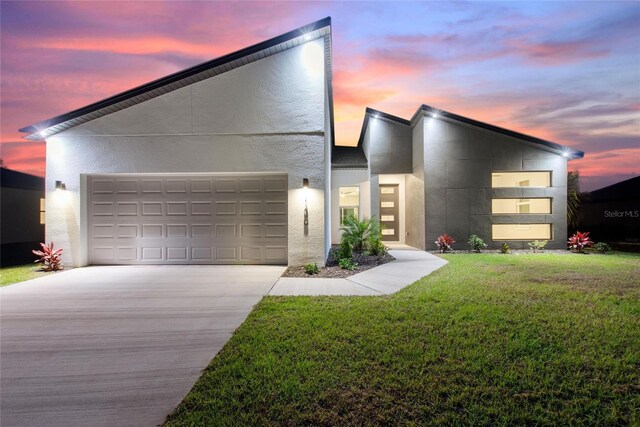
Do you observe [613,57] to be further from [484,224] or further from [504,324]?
[504,324]

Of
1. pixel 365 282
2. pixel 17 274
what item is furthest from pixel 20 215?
pixel 365 282

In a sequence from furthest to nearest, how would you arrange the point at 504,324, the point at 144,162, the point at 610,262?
the point at 610,262 → the point at 144,162 → the point at 504,324

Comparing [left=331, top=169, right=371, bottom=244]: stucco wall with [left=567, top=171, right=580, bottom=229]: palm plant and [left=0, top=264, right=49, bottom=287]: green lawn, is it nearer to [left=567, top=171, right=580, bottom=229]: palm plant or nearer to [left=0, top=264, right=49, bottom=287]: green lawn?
[left=567, top=171, right=580, bottom=229]: palm plant

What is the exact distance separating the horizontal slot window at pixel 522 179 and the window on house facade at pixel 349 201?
6548 mm

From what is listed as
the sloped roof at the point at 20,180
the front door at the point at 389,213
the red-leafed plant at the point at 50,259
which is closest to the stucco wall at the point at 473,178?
the front door at the point at 389,213

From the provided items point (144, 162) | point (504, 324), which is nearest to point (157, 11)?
point (144, 162)

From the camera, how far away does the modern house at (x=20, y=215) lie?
930 cm

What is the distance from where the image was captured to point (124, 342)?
11.3ft

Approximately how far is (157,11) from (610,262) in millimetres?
15979

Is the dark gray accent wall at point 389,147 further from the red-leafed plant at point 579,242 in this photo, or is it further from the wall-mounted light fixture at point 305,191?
the red-leafed plant at point 579,242

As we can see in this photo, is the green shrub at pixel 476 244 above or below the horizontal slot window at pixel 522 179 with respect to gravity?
below

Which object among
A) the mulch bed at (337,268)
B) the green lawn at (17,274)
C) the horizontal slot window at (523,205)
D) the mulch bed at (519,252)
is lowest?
the mulch bed at (519,252)

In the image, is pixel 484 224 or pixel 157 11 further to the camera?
pixel 484 224

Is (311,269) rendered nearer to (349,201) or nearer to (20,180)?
(349,201)
